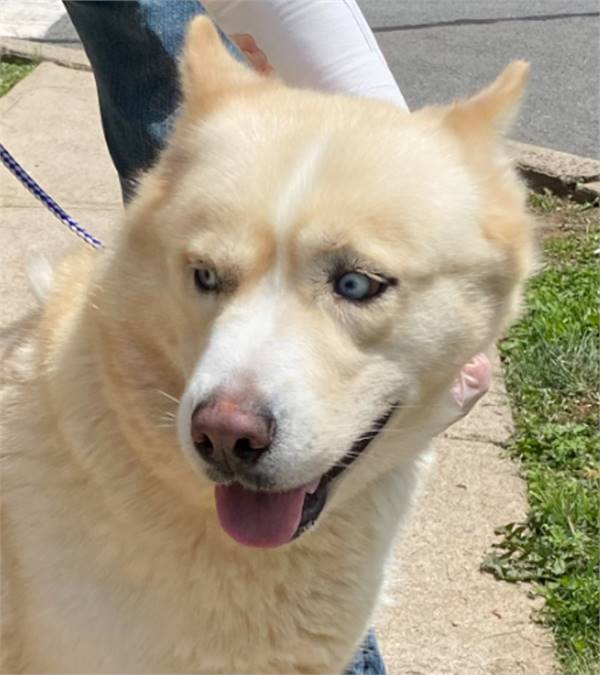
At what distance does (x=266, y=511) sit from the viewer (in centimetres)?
224

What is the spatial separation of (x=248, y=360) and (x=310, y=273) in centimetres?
23

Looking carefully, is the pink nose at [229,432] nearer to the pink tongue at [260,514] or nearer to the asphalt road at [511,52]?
the pink tongue at [260,514]

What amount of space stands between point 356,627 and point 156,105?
4.49 ft

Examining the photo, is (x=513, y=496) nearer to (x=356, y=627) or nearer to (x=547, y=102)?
(x=356, y=627)

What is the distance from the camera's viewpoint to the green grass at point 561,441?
341 cm

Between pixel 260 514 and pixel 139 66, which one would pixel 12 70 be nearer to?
pixel 139 66

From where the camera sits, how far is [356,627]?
2.56m

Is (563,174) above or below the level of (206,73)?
below

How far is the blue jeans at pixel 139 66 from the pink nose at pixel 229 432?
3.01 ft

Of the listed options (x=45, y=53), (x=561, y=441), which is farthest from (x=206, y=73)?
(x=45, y=53)

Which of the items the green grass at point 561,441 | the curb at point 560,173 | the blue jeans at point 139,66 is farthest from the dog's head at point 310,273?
the curb at point 560,173

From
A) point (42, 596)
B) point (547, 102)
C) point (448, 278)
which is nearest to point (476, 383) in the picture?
point (448, 278)

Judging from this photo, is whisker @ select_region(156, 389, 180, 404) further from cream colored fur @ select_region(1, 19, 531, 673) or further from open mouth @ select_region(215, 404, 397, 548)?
open mouth @ select_region(215, 404, 397, 548)

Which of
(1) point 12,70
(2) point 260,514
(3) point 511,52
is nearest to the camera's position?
(2) point 260,514
